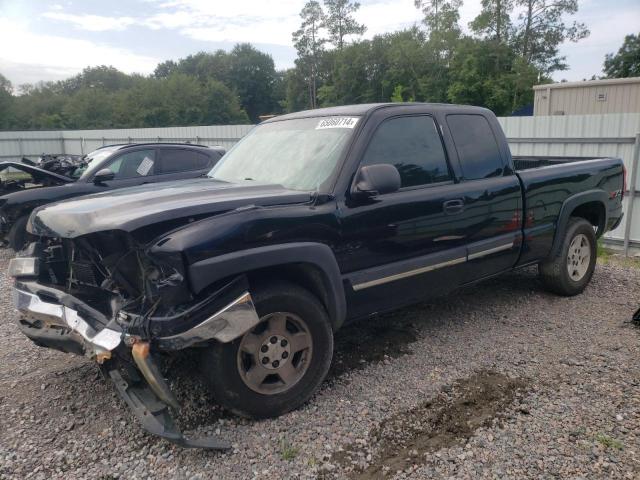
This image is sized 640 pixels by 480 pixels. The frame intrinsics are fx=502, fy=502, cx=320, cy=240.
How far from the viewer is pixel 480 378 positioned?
3.64 m

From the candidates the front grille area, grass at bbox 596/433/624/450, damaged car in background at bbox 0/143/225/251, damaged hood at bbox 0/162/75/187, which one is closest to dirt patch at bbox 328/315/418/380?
grass at bbox 596/433/624/450

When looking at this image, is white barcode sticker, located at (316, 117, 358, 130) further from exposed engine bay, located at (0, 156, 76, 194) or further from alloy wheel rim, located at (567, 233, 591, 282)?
exposed engine bay, located at (0, 156, 76, 194)

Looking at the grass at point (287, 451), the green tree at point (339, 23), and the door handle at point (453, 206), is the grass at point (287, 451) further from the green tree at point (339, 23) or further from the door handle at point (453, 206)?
the green tree at point (339, 23)

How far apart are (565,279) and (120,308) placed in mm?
4395

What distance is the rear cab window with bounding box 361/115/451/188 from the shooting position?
3705 millimetres

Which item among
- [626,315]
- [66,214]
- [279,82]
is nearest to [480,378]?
[626,315]

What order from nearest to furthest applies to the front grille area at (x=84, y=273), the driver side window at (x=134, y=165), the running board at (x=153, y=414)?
the running board at (x=153, y=414), the front grille area at (x=84, y=273), the driver side window at (x=134, y=165)

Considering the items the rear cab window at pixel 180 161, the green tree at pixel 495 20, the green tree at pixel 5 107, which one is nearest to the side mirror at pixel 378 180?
the rear cab window at pixel 180 161

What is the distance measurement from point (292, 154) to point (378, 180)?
0.88 m

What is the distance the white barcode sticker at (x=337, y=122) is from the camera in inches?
145

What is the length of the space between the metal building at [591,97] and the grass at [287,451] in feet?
65.0

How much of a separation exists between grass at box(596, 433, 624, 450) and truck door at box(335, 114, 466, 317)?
152 cm

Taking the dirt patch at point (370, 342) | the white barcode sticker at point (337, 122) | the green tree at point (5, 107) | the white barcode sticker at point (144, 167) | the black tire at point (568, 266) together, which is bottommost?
the dirt patch at point (370, 342)

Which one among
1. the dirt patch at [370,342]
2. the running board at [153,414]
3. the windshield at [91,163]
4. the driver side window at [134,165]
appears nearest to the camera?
the running board at [153,414]
